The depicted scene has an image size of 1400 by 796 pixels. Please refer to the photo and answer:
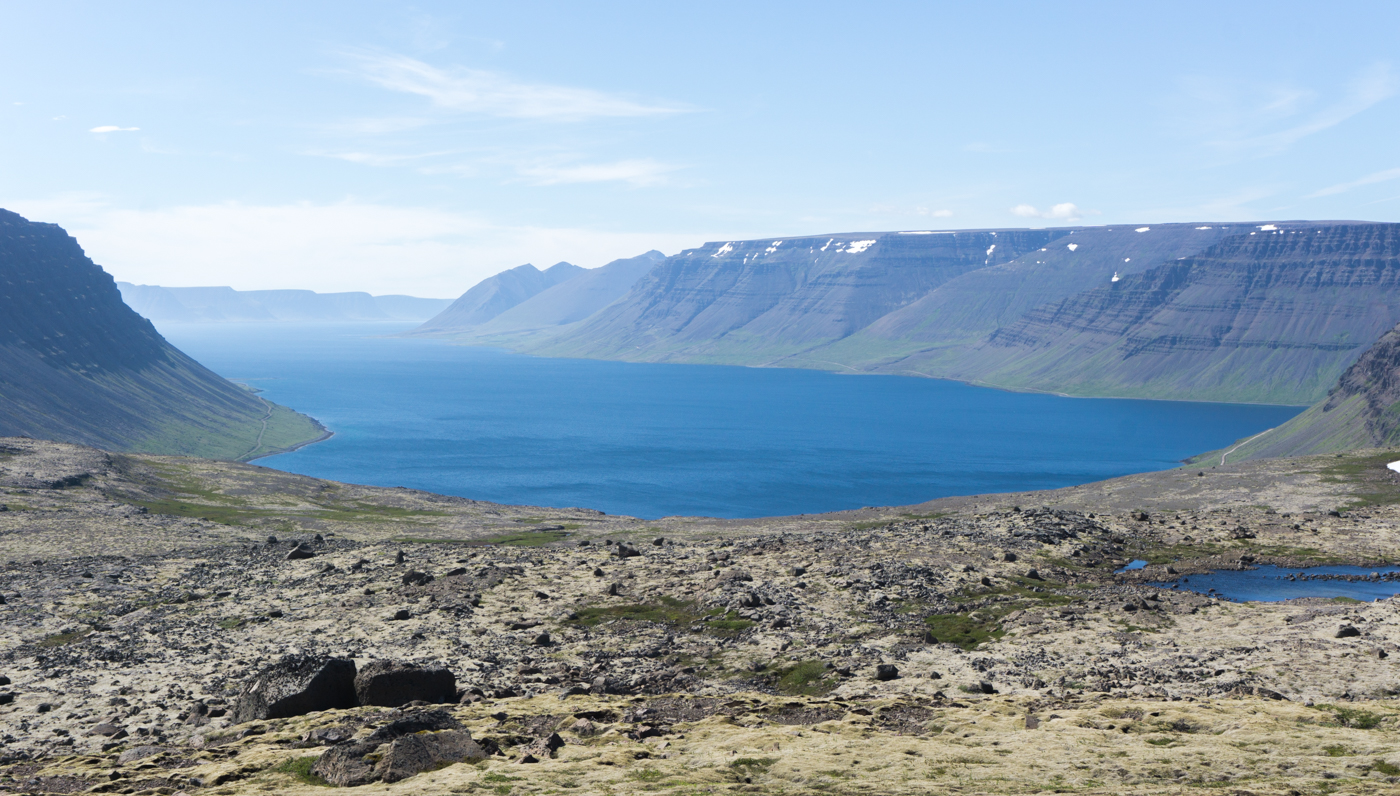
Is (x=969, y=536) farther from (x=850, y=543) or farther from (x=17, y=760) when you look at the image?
(x=17, y=760)

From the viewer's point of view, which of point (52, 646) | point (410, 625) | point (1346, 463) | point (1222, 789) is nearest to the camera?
point (1222, 789)

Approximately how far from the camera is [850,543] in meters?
85.4

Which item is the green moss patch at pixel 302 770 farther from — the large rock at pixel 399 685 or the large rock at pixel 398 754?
the large rock at pixel 399 685

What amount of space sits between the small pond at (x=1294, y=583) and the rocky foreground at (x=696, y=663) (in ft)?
9.27

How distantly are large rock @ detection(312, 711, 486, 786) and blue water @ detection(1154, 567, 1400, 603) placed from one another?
200 feet

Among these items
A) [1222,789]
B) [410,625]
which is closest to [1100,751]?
[1222,789]

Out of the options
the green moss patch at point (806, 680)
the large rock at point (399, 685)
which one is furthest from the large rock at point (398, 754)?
the green moss patch at point (806, 680)

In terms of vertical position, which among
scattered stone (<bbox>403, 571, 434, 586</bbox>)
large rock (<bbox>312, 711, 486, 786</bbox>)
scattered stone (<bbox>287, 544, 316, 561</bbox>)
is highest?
large rock (<bbox>312, 711, 486, 786</bbox>)

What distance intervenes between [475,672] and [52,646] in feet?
86.0

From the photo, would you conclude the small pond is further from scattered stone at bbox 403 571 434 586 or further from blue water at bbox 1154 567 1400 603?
scattered stone at bbox 403 571 434 586

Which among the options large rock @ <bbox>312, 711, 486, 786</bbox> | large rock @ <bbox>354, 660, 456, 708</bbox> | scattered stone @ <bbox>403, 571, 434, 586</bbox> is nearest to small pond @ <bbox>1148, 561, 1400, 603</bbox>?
large rock @ <bbox>354, 660, 456, 708</bbox>

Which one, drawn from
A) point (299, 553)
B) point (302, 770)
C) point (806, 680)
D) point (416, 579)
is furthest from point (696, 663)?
point (299, 553)

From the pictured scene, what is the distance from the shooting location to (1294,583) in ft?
258

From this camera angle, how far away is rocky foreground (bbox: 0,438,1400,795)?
34312mm
